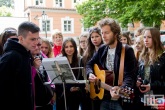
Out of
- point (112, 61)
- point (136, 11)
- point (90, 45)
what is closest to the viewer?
point (112, 61)

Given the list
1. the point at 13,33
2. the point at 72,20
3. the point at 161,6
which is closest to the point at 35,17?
the point at 72,20

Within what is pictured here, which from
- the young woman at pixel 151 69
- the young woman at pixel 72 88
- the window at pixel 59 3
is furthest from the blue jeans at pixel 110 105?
the window at pixel 59 3

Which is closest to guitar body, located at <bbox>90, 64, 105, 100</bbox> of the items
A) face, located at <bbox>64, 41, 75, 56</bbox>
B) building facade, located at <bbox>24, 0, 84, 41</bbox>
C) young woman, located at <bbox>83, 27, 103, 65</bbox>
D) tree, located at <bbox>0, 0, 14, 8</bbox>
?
young woman, located at <bbox>83, 27, 103, 65</bbox>

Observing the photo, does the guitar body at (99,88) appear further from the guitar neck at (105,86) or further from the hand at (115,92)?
the hand at (115,92)

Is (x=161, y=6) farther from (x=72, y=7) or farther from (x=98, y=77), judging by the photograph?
(x=72, y=7)

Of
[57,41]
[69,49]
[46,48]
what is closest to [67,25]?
[57,41]

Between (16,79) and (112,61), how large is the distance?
1.47 meters

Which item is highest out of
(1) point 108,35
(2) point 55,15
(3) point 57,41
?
(2) point 55,15

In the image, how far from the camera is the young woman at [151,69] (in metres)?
3.76

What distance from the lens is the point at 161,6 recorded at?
16.0 metres

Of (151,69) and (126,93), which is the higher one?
(151,69)

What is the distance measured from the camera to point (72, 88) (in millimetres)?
4410

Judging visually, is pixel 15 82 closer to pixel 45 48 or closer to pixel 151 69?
pixel 151 69

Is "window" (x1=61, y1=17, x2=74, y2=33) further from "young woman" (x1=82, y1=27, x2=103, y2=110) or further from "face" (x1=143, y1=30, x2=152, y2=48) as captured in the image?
"face" (x1=143, y1=30, x2=152, y2=48)
